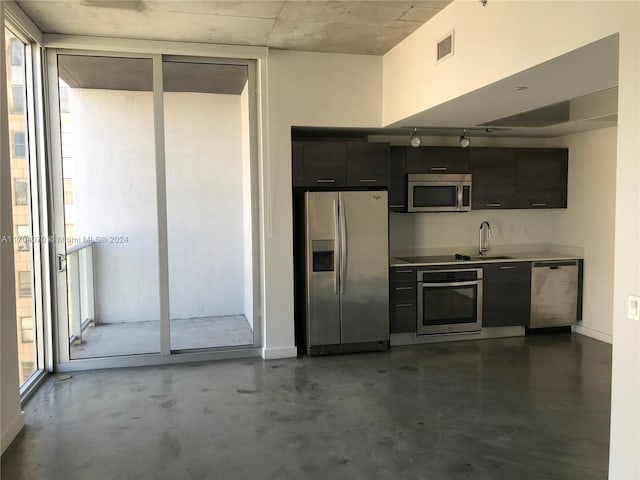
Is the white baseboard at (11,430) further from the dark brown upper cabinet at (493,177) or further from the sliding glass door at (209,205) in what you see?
the dark brown upper cabinet at (493,177)

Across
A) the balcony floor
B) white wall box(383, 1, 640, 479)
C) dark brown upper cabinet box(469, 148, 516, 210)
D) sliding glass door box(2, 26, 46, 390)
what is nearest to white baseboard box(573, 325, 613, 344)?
dark brown upper cabinet box(469, 148, 516, 210)

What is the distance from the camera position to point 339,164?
206 inches

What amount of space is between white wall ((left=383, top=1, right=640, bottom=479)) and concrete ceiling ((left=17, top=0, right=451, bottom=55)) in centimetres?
42

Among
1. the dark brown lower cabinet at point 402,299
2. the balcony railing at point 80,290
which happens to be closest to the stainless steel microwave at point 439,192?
the dark brown lower cabinet at point 402,299

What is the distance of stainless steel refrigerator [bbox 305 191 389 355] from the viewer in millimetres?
5117

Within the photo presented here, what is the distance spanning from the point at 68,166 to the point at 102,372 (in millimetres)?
1979

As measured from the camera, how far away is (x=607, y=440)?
11.0ft

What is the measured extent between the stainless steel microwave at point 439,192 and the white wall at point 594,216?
55.9 inches

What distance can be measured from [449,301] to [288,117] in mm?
2656

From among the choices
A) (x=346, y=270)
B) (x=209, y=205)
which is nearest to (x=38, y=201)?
(x=209, y=205)

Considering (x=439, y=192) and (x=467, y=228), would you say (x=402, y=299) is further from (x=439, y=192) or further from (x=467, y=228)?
(x=467, y=228)

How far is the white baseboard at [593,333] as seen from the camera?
571 centimetres

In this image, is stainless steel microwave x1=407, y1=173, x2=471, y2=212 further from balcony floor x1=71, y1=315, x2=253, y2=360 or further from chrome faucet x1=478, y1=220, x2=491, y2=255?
balcony floor x1=71, y1=315, x2=253, y2=360

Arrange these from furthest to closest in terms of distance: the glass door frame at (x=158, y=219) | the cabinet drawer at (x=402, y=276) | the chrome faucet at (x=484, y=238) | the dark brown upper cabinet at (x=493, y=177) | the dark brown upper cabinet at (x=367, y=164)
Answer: the chrome faucet at (x=484, y=238), the dark brown upper cabinet at (x=493, y=177), the cabinet drawer at (x=402, y=276), the dark brown upper cabinet at (x=367, y=164), the glass door frame at (x=158, y=219)
